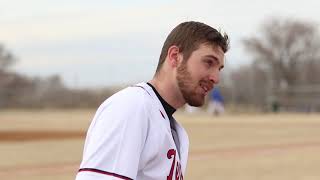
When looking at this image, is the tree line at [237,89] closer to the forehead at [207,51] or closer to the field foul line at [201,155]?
the field foul line at [201,155]

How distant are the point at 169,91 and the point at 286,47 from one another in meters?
62.8

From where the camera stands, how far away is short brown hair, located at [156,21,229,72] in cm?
197

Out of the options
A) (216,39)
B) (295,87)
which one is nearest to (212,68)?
(216,39)

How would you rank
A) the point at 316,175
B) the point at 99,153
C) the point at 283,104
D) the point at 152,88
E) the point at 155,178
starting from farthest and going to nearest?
1. the point at 283,104
2. the point at 316,175
3. the point at 152,88
4. the point at 155,178
5. the point at 99,153

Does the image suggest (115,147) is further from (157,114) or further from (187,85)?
(187,85)

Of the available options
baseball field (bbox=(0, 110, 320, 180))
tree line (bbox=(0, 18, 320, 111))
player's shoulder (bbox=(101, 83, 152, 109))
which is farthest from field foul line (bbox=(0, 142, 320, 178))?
tree line (bbox=(0, 18, 320, 111))

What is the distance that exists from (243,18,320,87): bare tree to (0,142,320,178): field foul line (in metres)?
43.7

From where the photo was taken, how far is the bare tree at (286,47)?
59912 mm

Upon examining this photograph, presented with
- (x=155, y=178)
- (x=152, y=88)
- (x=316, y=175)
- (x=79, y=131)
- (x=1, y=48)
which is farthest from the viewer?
(x=1, y=48)

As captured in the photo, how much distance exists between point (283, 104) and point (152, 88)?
42.3 meters

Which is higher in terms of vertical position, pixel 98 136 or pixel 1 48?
pixel 98 136

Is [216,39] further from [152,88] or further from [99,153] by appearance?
[99,153]

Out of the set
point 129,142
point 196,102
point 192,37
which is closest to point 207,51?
point 192,37

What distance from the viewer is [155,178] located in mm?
1896
